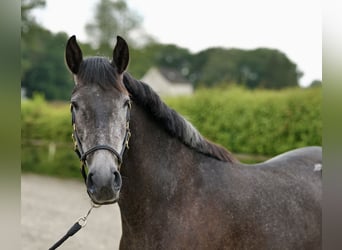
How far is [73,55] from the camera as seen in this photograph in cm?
229

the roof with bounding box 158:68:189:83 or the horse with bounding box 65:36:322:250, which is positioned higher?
the roof with bounding box 158:68:189:83

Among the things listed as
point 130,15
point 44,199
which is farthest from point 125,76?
point 130,15

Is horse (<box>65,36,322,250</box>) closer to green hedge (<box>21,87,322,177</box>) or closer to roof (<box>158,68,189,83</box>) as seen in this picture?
green hedge (<box>21,87,322,177</box>)

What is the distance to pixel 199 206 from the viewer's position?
2.45 meters

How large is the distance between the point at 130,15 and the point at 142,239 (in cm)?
2917

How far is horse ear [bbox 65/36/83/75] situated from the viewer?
2242mm

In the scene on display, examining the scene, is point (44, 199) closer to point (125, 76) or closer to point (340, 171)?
point (125, 76)

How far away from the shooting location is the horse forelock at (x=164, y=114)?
8.06ft

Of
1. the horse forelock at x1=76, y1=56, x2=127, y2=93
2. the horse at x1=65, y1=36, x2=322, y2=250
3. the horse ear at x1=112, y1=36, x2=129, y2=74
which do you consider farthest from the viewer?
the horse ear at x1=112, y1=36, x2=129, y2=74

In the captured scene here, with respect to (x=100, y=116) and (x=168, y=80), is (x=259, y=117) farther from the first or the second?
(x=168, y=80)

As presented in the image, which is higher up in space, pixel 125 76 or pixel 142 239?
pixel 125 76

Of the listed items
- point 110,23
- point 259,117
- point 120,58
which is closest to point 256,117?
point 259,117

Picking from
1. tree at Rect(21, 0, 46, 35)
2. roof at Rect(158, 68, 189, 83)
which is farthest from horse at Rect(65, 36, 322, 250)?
roof at Rect(158, 68, 189, 83)

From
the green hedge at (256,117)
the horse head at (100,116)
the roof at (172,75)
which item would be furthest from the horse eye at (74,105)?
the roof at (172,75)
